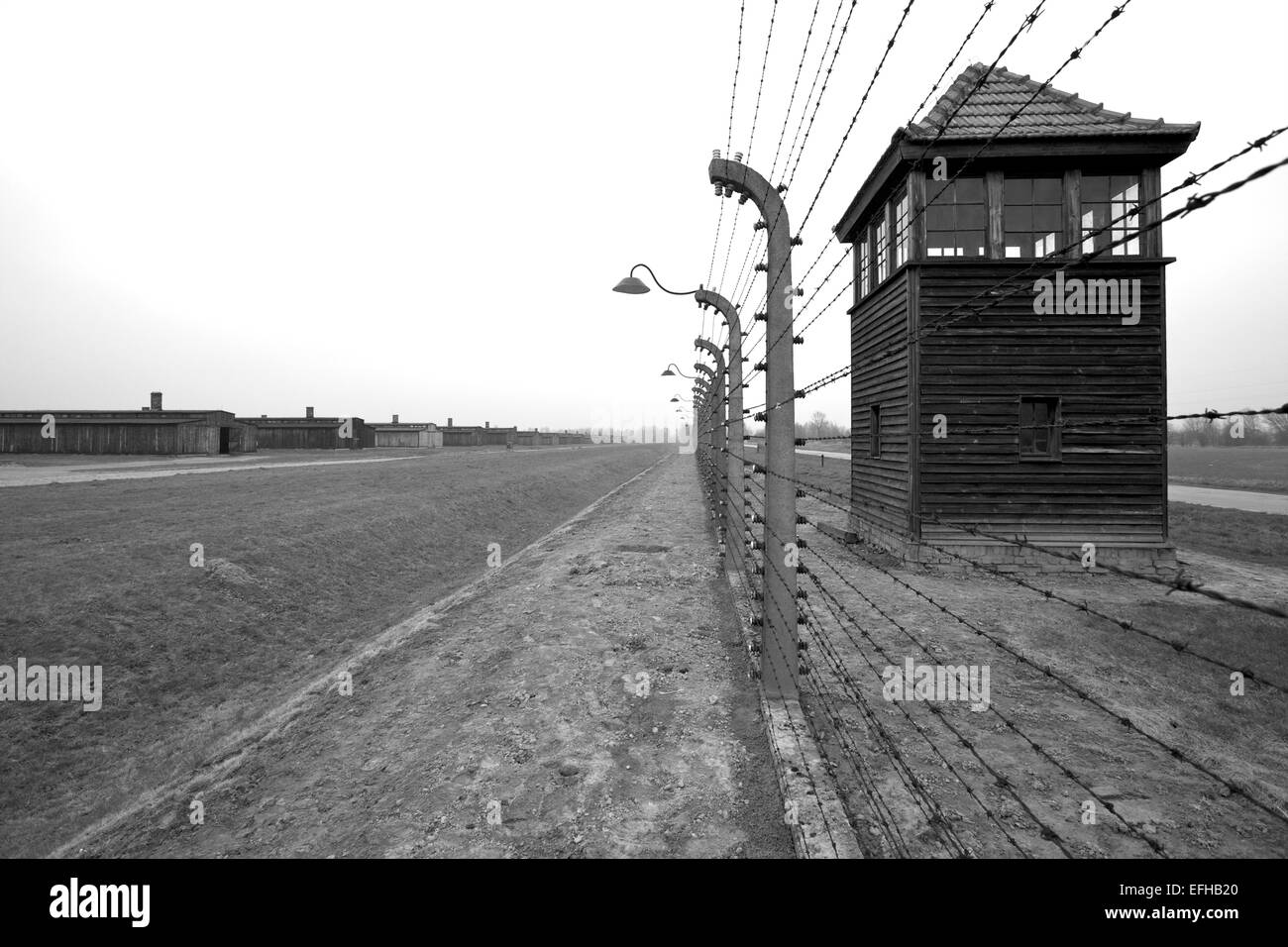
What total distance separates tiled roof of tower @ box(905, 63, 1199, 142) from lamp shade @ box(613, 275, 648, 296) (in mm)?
7136

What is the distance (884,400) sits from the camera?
14.6 m

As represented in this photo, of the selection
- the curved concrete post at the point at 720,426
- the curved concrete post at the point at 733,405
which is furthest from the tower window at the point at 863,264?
the curved concrete post at the point at 733,405

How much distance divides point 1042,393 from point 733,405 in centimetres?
643

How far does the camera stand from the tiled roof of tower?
11672 mm

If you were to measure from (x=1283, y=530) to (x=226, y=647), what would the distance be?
25400 mm

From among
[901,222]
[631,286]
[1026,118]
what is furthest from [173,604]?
[1026,118]

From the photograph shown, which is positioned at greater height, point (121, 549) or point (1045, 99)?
point (1045, 99)

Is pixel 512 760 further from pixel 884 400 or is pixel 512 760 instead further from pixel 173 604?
pixel 884 400

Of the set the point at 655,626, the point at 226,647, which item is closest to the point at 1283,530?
the point at 655,626

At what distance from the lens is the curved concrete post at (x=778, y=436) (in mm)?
5582

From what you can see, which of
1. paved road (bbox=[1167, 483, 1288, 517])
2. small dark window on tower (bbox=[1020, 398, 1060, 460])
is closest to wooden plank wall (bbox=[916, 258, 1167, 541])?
small dark window on tower (bbox=[1020, 398, 1060, 460])
